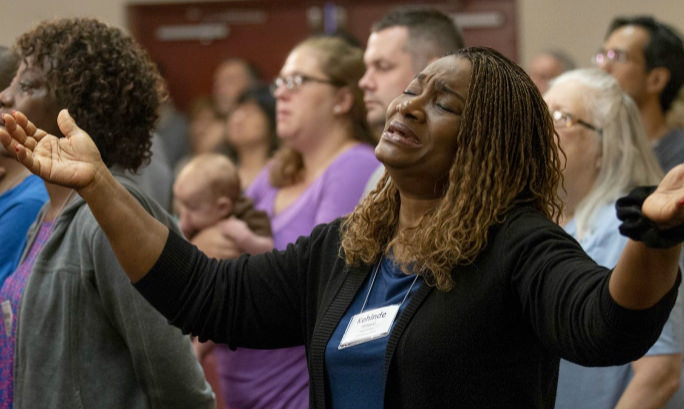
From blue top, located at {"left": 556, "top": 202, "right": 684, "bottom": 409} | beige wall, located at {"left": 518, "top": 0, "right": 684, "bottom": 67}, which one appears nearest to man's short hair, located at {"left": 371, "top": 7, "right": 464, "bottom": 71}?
blue top, located at {"left": 556, "top": 202, "right": 684, "bottom": 409}

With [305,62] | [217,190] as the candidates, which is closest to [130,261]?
[217,190]

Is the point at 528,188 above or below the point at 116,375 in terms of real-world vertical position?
above

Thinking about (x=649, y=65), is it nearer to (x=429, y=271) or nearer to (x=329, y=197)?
(x=329, y=197)

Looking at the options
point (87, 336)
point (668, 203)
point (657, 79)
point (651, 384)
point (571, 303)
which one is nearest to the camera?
point (668, 203)

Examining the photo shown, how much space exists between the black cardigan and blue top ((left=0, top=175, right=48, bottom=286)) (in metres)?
0.63

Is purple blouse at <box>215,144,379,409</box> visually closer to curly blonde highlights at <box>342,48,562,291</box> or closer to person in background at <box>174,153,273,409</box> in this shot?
person in background at <box>174,153,273,409</box>

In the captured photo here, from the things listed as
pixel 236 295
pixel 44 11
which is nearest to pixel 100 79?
pixel 236 295

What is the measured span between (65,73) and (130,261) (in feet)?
1.85

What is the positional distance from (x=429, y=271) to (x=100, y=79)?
90 cm

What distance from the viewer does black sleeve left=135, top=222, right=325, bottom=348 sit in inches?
70.4

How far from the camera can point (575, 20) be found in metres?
6.69

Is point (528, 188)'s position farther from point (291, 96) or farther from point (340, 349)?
point (291, 96)

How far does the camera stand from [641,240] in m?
1.28

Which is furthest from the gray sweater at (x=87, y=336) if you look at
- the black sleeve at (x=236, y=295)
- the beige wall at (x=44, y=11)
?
the beige wall at (x=44, y=11)
